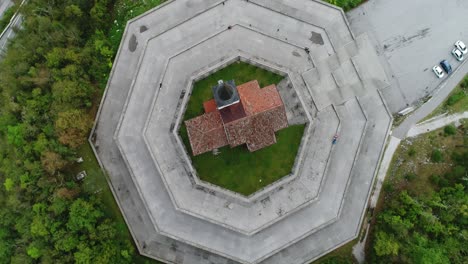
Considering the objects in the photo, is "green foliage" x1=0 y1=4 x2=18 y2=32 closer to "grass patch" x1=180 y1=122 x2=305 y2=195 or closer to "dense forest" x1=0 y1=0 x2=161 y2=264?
"dense forest" x1=0 y1=0 x2=161 y2=264

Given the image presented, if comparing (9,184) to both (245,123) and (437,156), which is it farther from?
(437,156)

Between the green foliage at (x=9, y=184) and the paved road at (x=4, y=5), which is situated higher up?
the paved road at (x=4, y=5)

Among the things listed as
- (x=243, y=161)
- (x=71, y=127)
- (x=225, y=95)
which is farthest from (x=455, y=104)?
(x=71, y=127)

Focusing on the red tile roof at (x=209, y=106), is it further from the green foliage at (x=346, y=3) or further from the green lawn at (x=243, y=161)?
the green foliage at (x=346, y=3)

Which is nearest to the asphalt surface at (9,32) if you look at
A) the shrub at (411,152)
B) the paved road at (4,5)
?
the paved road at (4,5)

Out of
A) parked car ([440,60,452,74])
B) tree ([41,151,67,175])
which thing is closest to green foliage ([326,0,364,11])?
parked car ([440,60,452,74])

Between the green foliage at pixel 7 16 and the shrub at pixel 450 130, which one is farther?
the green foliage at pixel 7 16

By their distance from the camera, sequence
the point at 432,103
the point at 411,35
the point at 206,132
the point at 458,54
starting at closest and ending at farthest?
the point at 206,132 < the point at 432,103 < the point at 458,54 < the point at 411,35
